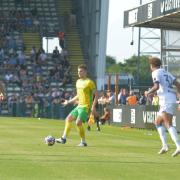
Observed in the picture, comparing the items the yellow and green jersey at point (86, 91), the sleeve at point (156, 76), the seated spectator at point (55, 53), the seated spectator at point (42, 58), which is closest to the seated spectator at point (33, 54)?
the seated spectator at point (42, 58)

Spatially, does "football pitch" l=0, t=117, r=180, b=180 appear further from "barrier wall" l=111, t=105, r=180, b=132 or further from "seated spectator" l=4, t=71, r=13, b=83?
"seated spectator" l=4, t=71, r=13, b=83

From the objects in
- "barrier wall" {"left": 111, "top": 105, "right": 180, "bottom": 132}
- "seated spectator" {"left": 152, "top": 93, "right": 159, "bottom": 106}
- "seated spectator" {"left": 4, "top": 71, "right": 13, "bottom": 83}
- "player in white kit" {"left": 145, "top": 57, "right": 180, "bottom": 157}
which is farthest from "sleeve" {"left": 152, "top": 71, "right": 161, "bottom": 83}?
"seated spectator" {"left": 4, "top": 71, "right": 13, "bottom": 83}

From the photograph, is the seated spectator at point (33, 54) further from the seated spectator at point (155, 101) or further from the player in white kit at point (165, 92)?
the player in white kit at point (165, 92)

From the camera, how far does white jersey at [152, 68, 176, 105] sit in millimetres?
15508

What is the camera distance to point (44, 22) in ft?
196

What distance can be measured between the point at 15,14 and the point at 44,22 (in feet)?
8.70

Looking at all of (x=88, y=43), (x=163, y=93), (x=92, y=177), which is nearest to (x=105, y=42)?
(x=88, y=43)

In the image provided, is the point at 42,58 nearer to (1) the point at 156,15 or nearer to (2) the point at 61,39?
(2) the point at 61,39

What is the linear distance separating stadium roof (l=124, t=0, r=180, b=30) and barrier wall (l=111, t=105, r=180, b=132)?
13.0 feet

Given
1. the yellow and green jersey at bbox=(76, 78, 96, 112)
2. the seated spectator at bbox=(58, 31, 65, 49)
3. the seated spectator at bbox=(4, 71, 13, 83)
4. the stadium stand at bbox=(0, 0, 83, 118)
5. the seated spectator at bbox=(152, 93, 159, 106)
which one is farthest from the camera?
the seated spectator at bbox=(58, 31, 65, 49)

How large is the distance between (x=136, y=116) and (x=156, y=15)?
5.10 m

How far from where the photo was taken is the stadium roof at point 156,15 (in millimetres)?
30562

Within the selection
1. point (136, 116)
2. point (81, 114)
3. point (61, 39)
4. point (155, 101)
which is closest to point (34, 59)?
point (61, 39)

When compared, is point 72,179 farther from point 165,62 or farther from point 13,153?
point 165,62
